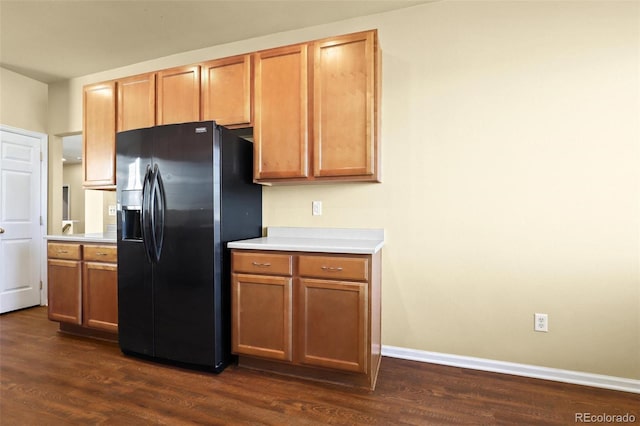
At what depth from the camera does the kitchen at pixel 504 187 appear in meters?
2.04

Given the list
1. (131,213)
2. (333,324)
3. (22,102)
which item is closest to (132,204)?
(131,213)

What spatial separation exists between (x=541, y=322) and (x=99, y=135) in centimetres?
407

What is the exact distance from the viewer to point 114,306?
107 inches

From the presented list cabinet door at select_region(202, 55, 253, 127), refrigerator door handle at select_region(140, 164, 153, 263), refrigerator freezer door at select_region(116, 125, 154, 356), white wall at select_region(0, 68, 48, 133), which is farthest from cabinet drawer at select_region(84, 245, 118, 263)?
white wall at select_region(0, 68, 48, 133)

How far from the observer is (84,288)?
9.36 feet

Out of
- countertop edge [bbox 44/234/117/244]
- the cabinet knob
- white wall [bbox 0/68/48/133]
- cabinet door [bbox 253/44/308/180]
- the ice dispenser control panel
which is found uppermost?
white wall [bbox 0/68/48/133]

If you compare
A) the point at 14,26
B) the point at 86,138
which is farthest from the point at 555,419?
the point at 14,26

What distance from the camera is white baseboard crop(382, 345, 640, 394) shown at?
6.66 ft

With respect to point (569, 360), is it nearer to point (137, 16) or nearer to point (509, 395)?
point (509, 395)

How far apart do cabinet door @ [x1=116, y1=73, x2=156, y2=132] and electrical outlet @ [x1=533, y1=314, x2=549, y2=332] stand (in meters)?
3.41

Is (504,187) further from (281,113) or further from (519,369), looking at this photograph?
(281,113)

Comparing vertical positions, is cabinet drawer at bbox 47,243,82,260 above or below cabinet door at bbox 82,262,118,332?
above

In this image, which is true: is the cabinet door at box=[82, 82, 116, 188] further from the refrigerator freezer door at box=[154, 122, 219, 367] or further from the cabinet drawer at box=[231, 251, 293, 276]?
the cabinet drawer at box=[231, 251, 293, 276]

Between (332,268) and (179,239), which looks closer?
(332,268)
